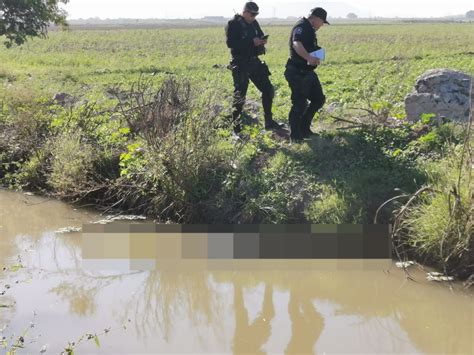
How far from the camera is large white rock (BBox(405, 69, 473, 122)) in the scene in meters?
7.88

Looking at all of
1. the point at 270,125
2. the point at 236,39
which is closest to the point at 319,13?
the point at 236,39

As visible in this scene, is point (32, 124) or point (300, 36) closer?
point (300, 36)

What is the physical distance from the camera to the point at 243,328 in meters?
5.16

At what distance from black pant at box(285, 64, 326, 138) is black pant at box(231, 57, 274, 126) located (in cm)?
58

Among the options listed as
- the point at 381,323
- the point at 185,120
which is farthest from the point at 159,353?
the point at 185,120

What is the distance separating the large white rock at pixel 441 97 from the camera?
7.88 m

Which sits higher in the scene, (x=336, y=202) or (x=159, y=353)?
(x=336, y=202)

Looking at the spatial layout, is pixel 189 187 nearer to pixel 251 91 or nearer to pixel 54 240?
pixel 54 240

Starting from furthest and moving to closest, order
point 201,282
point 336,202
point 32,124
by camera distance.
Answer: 1. point 32,124
2. point 336,202
3. point 201,282

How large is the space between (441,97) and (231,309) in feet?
14.1

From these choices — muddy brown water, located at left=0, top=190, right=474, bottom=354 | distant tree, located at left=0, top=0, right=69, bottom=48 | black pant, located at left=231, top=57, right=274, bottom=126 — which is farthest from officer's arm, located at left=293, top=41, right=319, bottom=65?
distant tree, located at left=0, top=0, right=69, bottom=48

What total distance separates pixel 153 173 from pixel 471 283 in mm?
3866

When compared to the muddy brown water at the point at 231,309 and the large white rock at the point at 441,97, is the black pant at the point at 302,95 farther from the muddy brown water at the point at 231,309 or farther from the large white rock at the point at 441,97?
the muddy brown water at the point at 231,309

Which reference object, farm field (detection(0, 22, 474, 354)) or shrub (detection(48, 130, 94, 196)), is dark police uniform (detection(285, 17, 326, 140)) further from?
shrub (detection(48, 130, 94, 196))
